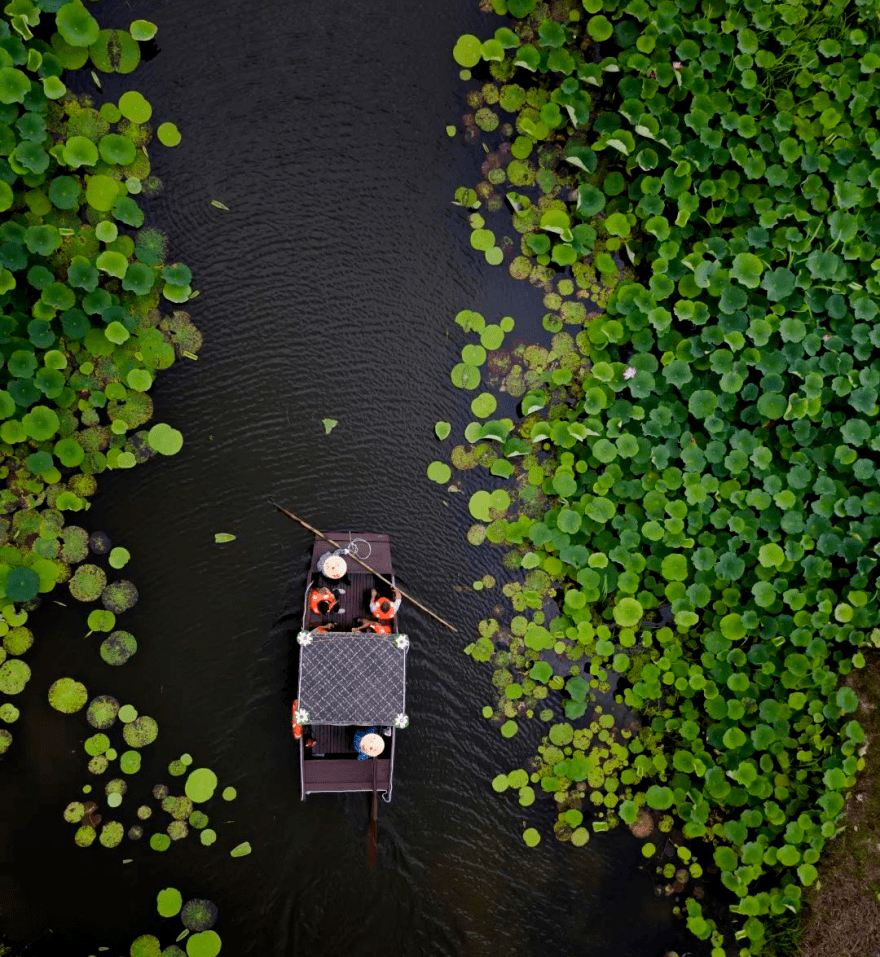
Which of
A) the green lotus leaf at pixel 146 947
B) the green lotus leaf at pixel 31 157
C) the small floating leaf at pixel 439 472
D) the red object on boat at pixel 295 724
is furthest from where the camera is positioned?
the small floating leaf at pixel 439 472

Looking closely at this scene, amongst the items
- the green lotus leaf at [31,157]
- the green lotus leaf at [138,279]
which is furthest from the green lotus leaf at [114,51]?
the green lotus leaf at [138,279]

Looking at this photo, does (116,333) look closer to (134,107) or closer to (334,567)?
(134,107)

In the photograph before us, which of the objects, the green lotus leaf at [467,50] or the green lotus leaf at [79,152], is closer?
the green lotus leaf at [79,152]

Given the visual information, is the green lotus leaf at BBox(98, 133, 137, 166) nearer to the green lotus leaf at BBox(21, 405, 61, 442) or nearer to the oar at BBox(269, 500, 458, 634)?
the green lotus leaf at BBox(21, 405, 61, 442)

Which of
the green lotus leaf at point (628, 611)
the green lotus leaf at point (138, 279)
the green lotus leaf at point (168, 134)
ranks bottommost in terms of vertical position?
the green lotus leaf at point (628, 611)

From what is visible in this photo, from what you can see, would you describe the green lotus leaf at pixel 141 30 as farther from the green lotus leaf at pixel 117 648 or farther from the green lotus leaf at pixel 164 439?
the green lotus leaf at pixel 117 648

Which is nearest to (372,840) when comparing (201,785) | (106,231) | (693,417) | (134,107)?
(201,785)

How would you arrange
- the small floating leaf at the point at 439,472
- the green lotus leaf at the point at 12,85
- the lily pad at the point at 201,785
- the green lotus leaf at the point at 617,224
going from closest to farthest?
the green lotus leaf at the point at 12,85
the lily pad at the point at 201,785
the green lotus leaf at the point at 617,224
the small floating leaf at the point at 439,472
